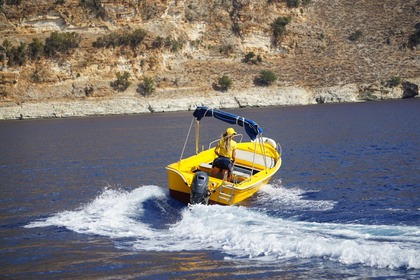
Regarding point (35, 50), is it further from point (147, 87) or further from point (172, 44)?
point (172, 44)

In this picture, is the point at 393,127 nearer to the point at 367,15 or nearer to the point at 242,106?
the point at 242,106

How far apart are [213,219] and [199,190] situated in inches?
67.9

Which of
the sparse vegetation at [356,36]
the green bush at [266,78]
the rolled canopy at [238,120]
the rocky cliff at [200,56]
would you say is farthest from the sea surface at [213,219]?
the sparse vegetation at [356,36]

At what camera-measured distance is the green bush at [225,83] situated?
73.2 metres

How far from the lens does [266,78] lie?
7494 centimetres

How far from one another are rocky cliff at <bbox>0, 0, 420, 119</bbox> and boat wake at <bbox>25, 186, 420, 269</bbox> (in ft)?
171

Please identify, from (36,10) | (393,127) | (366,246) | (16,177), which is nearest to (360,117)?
(393,127)

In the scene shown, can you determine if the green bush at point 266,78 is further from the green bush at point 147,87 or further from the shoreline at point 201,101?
the green bush at point 147,87

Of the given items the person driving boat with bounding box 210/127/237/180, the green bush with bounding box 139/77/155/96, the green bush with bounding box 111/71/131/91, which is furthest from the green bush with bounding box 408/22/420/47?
the person driving boat with bounding box 210/127/237/180

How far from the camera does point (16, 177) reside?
26047 mm

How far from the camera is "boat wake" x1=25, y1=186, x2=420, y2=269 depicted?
12.8 m

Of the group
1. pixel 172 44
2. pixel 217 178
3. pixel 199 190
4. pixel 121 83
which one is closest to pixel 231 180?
pixel 217 178

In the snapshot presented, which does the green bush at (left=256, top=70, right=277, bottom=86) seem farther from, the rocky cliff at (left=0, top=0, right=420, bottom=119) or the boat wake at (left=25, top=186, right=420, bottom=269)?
the boat wake at (left=25, top=186, right=420, bottom=269)

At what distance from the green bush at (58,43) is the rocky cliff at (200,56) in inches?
28.9
